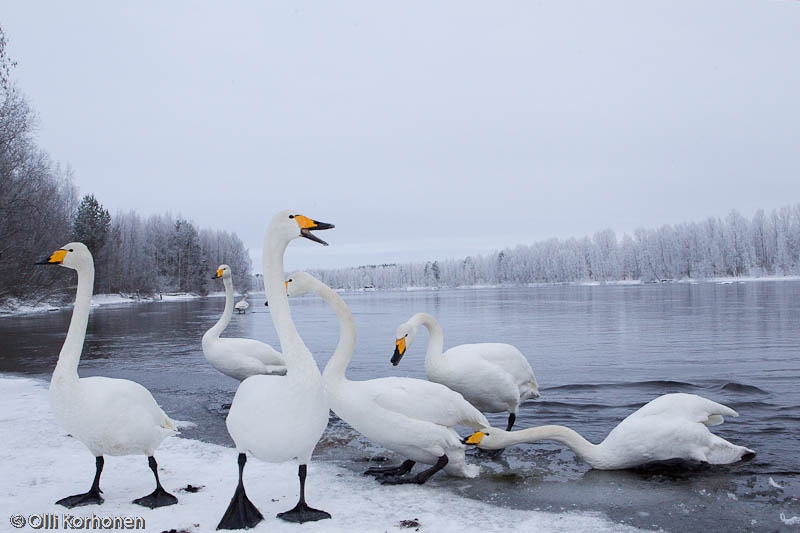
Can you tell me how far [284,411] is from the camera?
393cm

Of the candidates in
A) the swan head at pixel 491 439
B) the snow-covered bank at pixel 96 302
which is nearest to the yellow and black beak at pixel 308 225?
the swan head at pixel 491 439

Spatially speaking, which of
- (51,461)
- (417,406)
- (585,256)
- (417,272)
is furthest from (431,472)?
(417,272)

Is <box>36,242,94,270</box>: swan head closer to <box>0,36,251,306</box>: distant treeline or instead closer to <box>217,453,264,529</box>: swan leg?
<box>217,453,264,529</box>: swan leg

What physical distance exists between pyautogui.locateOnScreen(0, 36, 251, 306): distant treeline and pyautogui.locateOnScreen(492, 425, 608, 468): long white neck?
21.7 metres

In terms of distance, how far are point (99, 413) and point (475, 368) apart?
3774 millimetres

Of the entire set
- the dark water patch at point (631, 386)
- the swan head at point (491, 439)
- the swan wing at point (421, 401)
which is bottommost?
the dark water patch at point (631, 386)

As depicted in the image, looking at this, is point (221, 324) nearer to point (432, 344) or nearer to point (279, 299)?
point (432, 344)

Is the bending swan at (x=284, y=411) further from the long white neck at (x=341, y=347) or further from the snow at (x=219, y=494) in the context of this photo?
the long white neck at (x=341, y=347)

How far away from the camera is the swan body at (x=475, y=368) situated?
6.61 meters

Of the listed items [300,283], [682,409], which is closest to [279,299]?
[300,283]

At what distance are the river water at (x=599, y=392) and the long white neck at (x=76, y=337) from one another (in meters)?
2.49

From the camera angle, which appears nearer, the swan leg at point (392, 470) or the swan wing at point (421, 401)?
the swan wing at point (421, 401)

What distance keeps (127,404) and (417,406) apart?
227 cm

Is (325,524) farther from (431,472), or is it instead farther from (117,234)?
(117,234)
